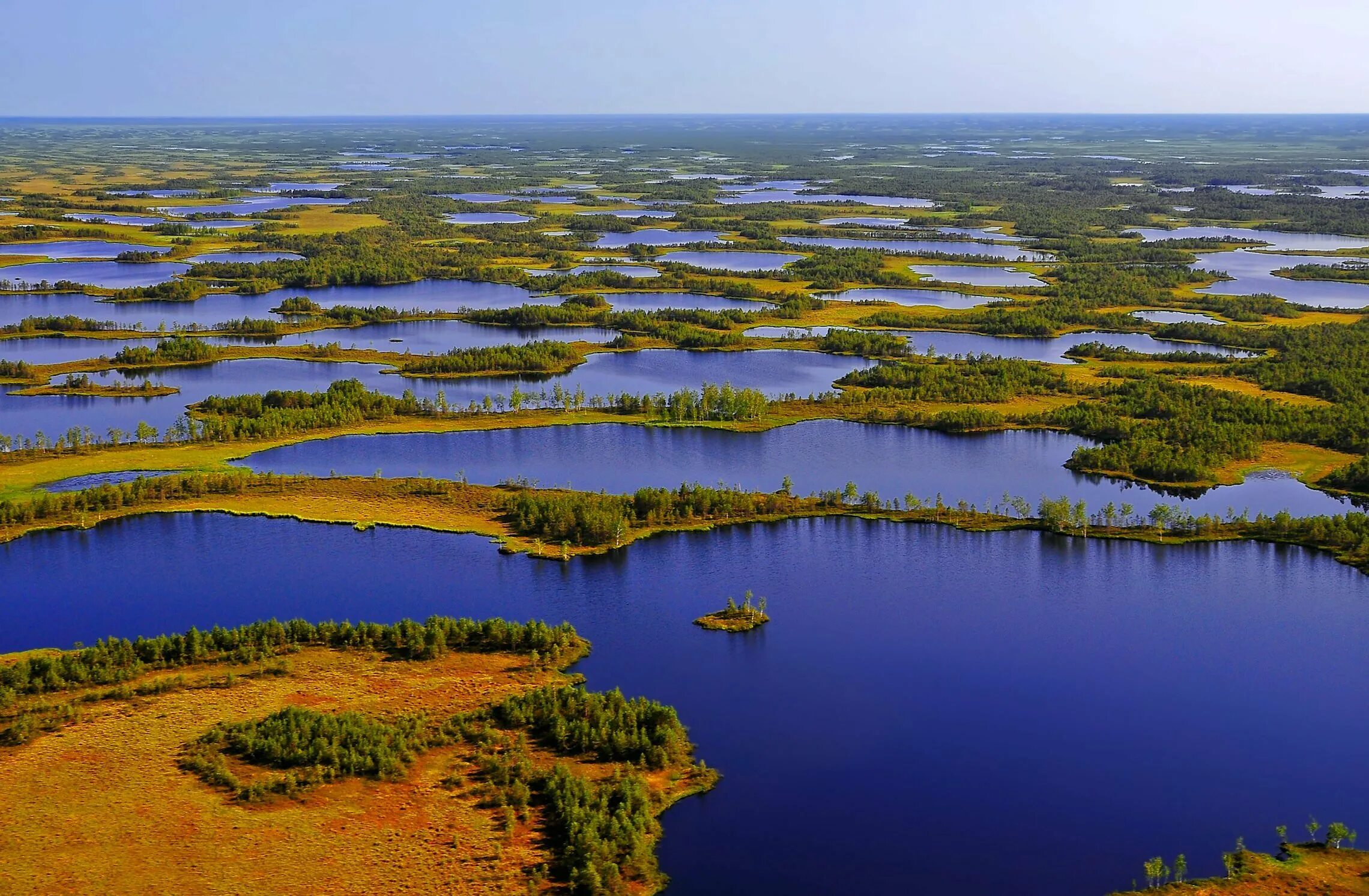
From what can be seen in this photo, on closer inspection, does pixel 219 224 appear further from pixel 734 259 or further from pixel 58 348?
pixel 58 348

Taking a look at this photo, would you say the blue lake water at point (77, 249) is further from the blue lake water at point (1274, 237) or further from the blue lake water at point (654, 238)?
the blue lake water at point (1274, 237)

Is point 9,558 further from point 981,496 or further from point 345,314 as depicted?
point 345,314

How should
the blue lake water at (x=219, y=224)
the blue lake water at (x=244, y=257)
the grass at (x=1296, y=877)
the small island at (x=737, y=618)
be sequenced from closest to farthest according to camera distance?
the grass at (x=1296, y=877) < the small island at (x=737, y=618) < the blue lake water at (x=244, y=257) < the blue lake water at (x=219, y=224)

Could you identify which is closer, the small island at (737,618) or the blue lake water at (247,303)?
the small island at (737,618)

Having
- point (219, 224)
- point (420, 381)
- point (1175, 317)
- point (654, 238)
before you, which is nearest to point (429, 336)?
point (420, 381)

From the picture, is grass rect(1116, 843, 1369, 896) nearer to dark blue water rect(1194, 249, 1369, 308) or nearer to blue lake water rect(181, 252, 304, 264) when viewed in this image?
dark blue water rect(1194, 249, 1369, 308)

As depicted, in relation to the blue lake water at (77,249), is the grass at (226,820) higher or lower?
lower

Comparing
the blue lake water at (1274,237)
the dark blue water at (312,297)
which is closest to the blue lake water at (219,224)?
the dark blue water at (312,297)
